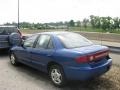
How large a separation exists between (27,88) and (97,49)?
84.0 inches

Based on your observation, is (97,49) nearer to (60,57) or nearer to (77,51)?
(77,51)

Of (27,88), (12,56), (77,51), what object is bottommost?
(27,88)

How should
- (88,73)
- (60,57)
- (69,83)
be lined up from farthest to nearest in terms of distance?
(69,83)
(60,57)
(88,73)

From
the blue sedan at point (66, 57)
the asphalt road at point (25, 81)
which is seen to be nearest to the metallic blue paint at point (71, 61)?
the blue sedan at point (66, 57)

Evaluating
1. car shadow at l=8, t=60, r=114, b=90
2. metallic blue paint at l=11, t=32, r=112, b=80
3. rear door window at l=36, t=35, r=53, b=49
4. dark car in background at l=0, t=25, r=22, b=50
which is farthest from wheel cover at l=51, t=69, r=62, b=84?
dark car in background at l=0, t=25, r=22, b=50

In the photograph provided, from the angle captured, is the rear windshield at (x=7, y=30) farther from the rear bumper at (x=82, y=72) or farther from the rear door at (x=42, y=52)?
the rear bumper at (x=82, y=72)

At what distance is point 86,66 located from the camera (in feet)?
16.6

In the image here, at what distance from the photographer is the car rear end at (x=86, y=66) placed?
16.5 ft

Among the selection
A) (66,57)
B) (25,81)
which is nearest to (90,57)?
(66,57)

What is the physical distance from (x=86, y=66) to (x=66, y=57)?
562 millimetres

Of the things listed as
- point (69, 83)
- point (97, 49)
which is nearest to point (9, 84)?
point (69, 83)

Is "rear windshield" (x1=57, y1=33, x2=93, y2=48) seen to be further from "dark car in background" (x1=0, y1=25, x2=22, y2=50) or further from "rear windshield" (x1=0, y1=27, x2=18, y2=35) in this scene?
"rear windshield" (x1=0, y1=27, x2=18, y2=35)

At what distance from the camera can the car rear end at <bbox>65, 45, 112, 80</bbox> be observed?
16.5ft

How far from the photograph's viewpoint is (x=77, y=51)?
523cm
